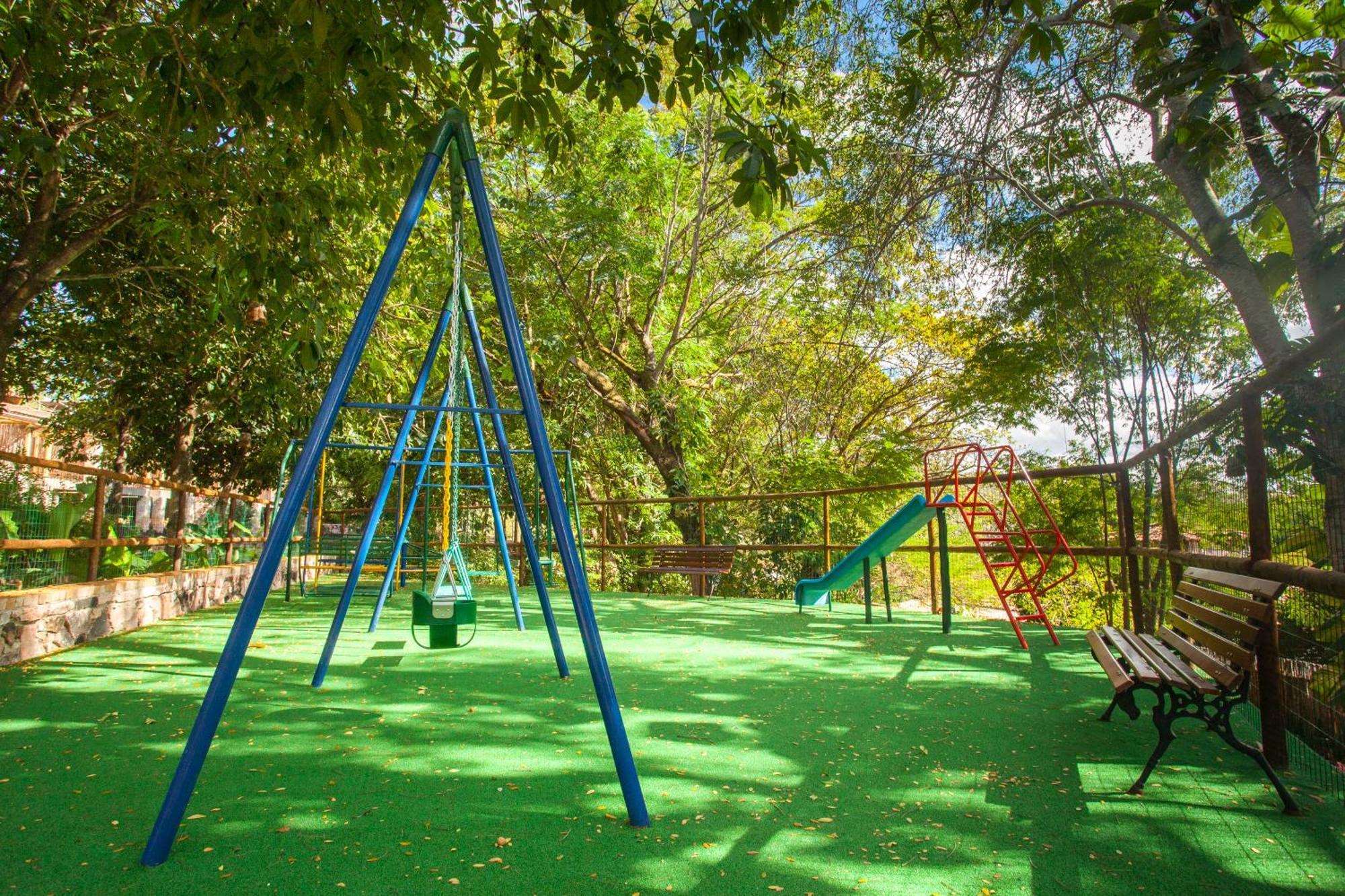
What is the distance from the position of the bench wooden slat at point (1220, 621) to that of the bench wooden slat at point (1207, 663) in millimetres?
110

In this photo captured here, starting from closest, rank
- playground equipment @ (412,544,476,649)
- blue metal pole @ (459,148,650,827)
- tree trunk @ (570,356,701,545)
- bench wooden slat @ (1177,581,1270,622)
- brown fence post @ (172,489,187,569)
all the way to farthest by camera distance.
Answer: blue metal pole @ (459,148,650,827), bench wooden slat @ (1177,581,1270,622), playground equipment @ (412,544,476,649), brown fence post @ (172,489,187,569), tree trunk @ (570,356,701,545)

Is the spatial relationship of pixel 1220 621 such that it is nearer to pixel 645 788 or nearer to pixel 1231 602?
pixel 1231 602

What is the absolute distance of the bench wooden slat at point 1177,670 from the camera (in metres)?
2.63

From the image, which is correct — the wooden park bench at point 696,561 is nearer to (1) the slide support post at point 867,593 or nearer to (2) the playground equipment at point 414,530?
(2) the playground equipment at point 414,530

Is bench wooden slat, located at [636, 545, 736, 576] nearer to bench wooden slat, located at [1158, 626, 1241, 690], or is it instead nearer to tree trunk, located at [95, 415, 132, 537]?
tree trunk, located at [95, 415, 132, 537]

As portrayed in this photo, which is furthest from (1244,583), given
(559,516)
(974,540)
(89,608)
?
(89,608)

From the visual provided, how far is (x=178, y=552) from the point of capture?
853 centimetres

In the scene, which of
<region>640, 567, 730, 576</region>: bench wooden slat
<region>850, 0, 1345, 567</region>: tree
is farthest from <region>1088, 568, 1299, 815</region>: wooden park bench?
<region>640, 567, 730, 576</region>: bench wooden slat

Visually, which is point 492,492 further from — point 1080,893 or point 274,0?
point 1080,893

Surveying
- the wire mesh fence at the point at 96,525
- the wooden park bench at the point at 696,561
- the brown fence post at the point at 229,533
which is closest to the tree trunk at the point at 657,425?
the wooden park bench at the point at 696,561

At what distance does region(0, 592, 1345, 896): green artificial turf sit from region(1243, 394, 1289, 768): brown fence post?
166 mm

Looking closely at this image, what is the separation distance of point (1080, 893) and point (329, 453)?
502 inches

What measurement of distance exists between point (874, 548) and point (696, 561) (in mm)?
3810

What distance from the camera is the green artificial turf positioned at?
2121 millimetres
